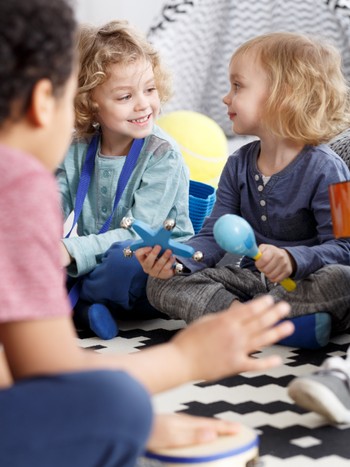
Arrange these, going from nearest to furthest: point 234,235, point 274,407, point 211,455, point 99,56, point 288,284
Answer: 1. point 211,455
2. point 274,407
3. point 234,235
4. point 288,284
5. point 99,56

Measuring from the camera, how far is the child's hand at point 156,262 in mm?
1493

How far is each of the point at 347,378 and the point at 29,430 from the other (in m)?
0.51

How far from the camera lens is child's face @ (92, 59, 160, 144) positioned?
69.1 inches

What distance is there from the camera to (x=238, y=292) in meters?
1.62

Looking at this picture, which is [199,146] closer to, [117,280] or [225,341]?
[117,280]

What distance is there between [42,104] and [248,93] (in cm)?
92

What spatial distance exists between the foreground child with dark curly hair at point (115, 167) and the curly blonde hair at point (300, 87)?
0.77 feet

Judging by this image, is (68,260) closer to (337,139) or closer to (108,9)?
(337,139)

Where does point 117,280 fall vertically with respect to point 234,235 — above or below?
below

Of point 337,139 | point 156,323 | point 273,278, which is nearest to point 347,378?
point 273,278

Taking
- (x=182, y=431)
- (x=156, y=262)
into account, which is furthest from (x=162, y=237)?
(x=182, y=431)

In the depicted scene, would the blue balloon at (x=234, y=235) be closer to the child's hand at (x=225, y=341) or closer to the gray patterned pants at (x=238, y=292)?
the gray patterned pants at (x=238, y=292)

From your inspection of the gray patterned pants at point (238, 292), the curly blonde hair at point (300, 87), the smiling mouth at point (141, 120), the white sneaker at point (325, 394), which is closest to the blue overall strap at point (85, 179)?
the smiling mouth at point (141, 120)

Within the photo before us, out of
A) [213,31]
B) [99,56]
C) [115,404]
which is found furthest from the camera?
[213,31]
